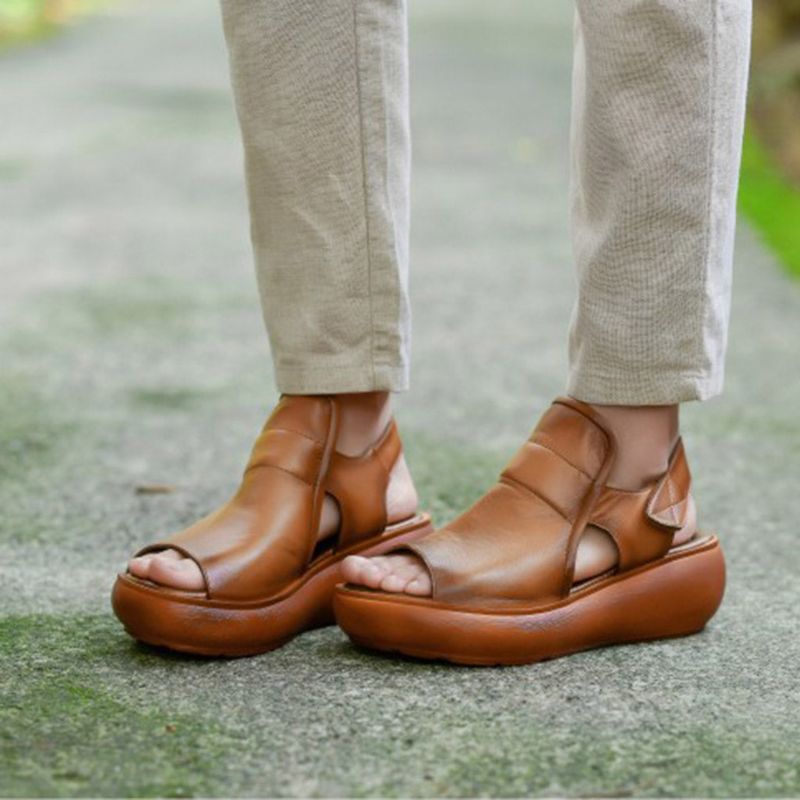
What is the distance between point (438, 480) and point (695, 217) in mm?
898

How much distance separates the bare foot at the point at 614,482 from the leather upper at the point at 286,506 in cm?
7

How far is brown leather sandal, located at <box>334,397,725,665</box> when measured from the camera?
1.52 meters

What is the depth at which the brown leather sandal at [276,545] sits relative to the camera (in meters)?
1.54

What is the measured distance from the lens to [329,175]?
5.32ft

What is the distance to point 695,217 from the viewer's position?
1.50 metres

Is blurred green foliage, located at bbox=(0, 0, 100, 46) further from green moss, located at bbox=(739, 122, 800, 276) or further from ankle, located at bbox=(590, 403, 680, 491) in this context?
ankle, located at bbox=(590, 403, 680, 491)

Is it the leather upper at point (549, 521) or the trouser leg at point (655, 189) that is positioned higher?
the trouser leg at point (655, 189)

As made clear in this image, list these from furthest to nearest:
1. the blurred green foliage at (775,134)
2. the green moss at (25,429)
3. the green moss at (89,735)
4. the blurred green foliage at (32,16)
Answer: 1. the blurred green foliage at (32,16)
2. the blurred green foliage at (775,134)
3. the green moss at (25,429)
4. the green moss at (89,735)

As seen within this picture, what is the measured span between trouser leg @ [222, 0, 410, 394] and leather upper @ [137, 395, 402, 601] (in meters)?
0.04

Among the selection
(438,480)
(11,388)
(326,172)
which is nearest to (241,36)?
(326,172)

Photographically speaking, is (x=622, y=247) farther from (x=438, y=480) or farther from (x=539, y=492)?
(x=438, y=480)

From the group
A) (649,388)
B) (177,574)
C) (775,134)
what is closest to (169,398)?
(177,574)

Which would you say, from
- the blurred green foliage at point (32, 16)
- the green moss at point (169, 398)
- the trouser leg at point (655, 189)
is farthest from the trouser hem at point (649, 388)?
the blurred green foliage at point (32, 16)

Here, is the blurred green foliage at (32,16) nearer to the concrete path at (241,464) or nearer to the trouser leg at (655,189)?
the concrete path at (241,464)
